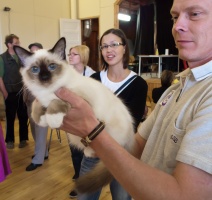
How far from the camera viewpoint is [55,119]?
0.94 m

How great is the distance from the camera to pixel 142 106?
1.61 meters

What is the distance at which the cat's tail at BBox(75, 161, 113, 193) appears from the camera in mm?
940

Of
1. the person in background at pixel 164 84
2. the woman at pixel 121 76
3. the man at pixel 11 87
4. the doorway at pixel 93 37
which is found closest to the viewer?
the woman at pixel 121 76

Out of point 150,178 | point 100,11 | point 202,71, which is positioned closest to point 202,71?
point 202,71

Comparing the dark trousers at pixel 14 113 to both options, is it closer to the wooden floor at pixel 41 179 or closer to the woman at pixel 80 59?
the wooden floor at pixel 41 179

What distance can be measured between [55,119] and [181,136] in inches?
20.2

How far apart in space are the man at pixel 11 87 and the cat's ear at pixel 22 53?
6.60 feet

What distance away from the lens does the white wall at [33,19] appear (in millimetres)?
4938

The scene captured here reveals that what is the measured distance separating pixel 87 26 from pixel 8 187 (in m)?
5.63

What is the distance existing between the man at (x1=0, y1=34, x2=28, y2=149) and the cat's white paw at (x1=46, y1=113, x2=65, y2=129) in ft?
7.71

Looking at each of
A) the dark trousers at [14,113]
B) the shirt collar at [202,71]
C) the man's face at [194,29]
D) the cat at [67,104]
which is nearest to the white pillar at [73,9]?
the dark trousers at [14,113]

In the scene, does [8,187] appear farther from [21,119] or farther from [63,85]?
[63,85]

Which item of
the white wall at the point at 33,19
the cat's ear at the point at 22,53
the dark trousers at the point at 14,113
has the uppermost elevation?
the white wall at the point at 33,19

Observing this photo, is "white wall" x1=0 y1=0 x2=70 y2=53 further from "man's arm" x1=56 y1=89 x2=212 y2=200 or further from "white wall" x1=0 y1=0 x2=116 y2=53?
"man's arm" x1=56 y1=89 x2=212 y2=200
